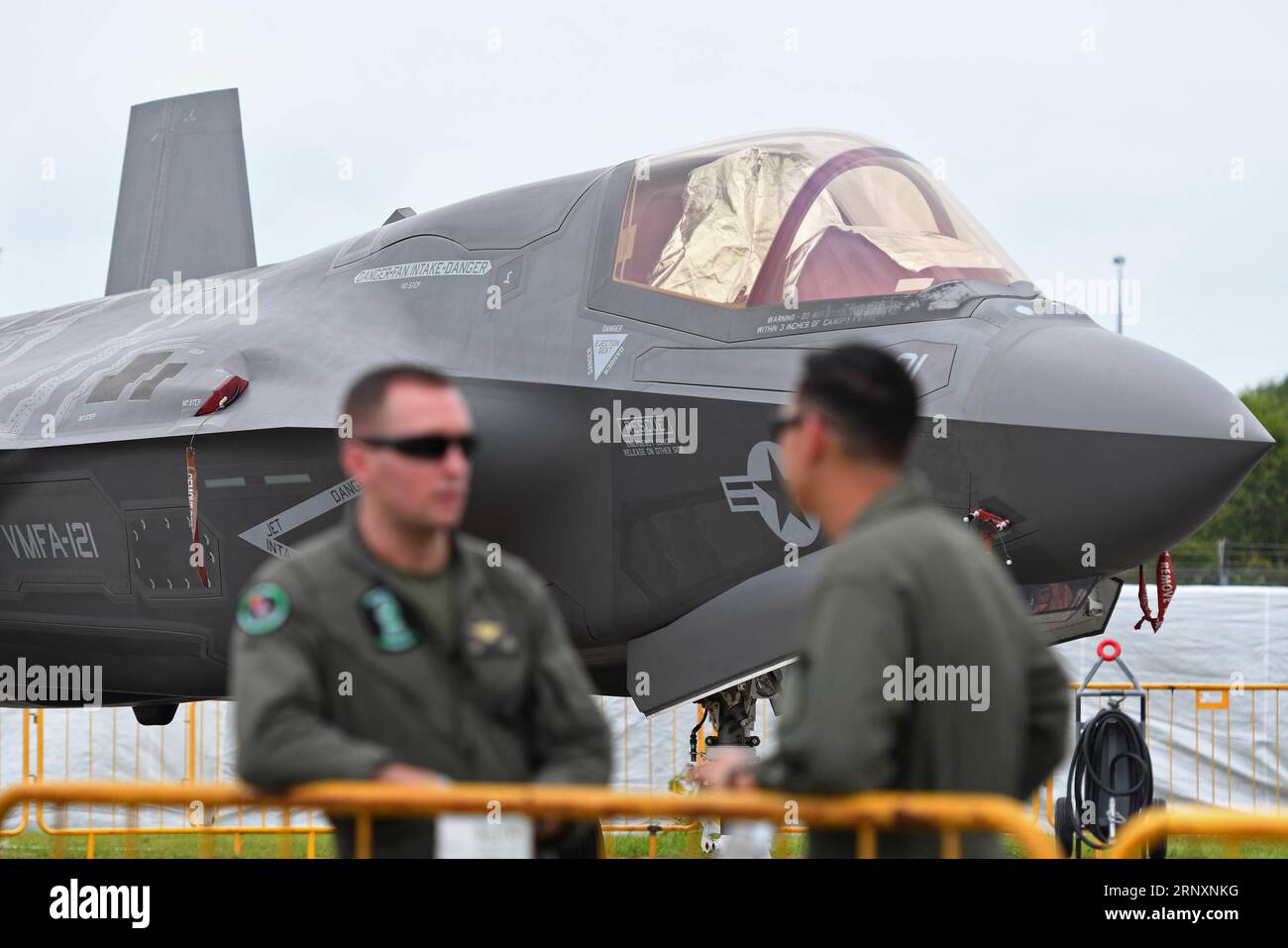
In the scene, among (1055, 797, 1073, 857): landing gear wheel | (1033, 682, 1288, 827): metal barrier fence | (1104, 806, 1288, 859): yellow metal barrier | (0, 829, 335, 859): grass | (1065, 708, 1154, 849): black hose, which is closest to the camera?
(1104, 806, 1288, 859): yellow metal barrier

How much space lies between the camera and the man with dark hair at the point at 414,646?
2525 mm

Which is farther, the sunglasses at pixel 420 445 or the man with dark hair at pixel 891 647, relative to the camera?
the sunglasses at pixel 420 445

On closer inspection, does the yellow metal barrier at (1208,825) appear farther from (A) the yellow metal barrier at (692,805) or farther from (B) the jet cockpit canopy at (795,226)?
(B) the jet cockpit canopy at (795,226)

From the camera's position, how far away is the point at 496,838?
8.22 ft

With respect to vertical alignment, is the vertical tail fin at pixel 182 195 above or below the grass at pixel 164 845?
above

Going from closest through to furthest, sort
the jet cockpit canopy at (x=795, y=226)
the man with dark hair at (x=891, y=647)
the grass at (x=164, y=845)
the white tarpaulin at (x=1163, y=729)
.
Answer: the man with dark hair at (x=891, y=647) → the jet cockpit canopy at (x=795, y=226) → the grass at (x=164, y=845) → the white tarpaulin at (x=1163, y=729)

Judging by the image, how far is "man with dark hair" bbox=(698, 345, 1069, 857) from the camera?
2.32 m

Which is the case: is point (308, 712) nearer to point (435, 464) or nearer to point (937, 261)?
point (435, 464)

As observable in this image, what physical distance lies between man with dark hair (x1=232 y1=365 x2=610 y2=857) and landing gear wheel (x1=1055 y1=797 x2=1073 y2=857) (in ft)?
24.3

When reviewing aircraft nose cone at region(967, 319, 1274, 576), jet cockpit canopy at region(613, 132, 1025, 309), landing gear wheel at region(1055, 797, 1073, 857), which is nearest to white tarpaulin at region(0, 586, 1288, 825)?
landing gear wheel at region(1055, 797, 1073, 857)

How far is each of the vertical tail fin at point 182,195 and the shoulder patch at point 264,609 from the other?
37.7 ft

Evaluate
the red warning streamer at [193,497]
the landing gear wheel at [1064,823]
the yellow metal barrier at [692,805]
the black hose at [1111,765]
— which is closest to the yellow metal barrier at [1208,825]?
the yellow metal barrier at [692,805]

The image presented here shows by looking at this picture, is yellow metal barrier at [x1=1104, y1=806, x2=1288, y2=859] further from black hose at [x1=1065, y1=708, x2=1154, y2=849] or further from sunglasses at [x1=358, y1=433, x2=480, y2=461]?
black hose at [x1=1065, y1=708, x2=1154, y2=849]

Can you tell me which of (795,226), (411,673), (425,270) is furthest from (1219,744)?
(411,673)
